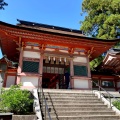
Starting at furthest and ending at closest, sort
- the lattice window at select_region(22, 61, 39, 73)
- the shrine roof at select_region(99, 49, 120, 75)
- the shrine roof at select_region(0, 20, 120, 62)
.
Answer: the shrine roof at select_region(99, 49, 120, 75), the lattice window at select_region(22, 61, 39, 73), the shrine roof at select_region(0, 20, 120, 62)

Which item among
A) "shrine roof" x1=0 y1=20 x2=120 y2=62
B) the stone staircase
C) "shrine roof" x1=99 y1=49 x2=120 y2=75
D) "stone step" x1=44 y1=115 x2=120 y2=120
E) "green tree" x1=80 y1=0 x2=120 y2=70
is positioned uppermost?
"green tree" x1=80 y1=0 x2=120 y2=70

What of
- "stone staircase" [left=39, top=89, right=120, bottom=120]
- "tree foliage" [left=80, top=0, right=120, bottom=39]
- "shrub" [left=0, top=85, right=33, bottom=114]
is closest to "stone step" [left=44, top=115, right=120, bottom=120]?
"stone staircase" [left=39, top=89, right=120, bottom=120]

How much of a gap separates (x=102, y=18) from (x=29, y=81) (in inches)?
571

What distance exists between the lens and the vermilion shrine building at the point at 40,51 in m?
9.65

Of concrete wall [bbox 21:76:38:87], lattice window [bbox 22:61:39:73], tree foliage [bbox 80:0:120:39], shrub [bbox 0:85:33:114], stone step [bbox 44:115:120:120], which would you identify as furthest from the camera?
tree foliage [bbox 80:0:120:39]

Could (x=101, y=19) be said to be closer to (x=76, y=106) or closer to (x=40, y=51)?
(x=40, y=51)

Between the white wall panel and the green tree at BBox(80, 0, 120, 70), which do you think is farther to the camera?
the green tree at BBox(80, 0, 120, 70)

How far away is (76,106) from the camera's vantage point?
7.05m

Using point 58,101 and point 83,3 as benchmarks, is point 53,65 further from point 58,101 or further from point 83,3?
point 83,3

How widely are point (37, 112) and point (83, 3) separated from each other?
2110 centimetres

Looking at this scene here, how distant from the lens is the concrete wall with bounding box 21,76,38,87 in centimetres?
963

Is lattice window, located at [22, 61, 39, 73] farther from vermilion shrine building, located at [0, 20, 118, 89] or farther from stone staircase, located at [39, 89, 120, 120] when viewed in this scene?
stone staircase, located at [39, 89, 120, 120]

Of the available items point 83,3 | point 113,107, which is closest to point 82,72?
point 113,107

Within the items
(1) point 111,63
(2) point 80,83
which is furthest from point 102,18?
(2) point 80,83
